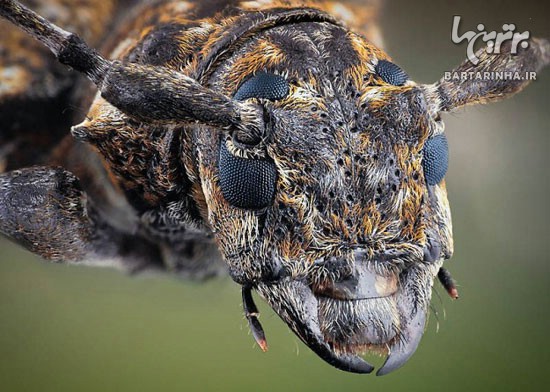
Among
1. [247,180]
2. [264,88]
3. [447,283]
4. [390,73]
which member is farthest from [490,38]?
[247,180]

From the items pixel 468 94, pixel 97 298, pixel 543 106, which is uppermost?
pixel 543 106

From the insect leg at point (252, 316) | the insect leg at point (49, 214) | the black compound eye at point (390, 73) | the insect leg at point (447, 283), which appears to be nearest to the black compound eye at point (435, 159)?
the black compound eye at point (390, 73)

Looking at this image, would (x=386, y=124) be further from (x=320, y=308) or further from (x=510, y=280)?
(x=510, y=280)

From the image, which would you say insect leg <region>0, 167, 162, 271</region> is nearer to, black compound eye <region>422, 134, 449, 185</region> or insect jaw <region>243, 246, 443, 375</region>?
insect jaw <region>243, 246, 443, 375</region>

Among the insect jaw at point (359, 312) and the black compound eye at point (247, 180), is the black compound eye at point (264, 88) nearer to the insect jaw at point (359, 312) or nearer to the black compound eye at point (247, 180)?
the black compound eye at point (247, 180)

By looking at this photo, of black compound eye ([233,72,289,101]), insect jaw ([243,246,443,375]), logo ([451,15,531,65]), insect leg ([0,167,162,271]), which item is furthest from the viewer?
insect leg ([0,167,162,271])

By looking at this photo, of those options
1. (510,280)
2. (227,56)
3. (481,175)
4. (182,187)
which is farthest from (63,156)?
(510,280)

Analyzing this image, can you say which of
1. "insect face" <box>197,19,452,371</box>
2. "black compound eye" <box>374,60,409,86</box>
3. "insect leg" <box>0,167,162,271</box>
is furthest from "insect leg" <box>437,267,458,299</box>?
"insect leg" <box>0,167,162,271</box>
